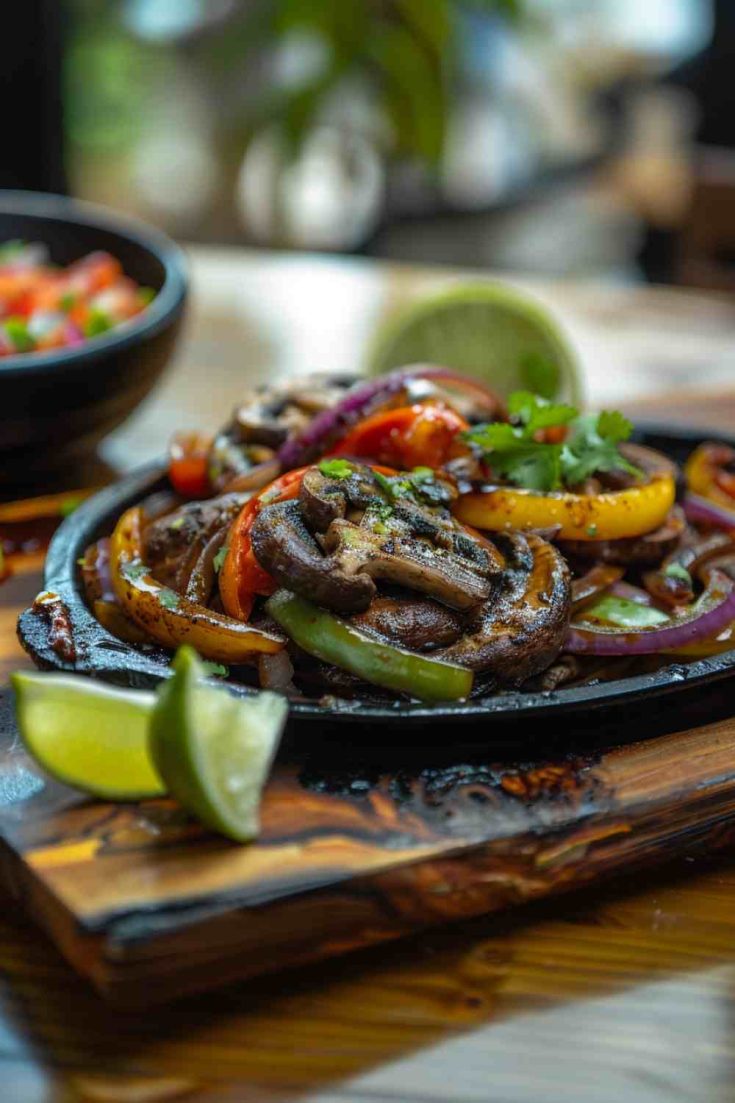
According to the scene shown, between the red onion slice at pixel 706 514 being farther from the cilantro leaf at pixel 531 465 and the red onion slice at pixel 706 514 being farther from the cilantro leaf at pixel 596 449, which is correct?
the cilantro leaf at pixel 531 465

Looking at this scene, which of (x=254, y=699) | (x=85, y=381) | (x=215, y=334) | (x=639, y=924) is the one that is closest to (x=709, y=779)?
(x=639, y=924)

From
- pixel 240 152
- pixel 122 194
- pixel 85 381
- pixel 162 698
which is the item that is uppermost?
pixel 162 698

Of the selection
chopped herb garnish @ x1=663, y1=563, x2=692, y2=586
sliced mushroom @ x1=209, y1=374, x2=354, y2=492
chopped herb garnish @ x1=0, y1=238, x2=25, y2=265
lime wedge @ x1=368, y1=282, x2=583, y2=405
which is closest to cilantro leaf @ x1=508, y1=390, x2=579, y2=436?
chopped herb garnish @ x1=663, y1=563, x2=692, y2=586

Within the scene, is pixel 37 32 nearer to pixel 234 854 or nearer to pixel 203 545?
pixel 203 545

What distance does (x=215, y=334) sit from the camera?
4582 mm

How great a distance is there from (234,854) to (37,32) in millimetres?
5912

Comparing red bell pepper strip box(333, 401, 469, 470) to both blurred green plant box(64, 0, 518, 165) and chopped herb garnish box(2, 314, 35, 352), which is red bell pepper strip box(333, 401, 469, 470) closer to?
chopped herb garnish box(2, 314, 35, 352)

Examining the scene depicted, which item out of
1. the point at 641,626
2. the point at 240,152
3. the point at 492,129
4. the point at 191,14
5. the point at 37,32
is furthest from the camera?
the point at 492,129

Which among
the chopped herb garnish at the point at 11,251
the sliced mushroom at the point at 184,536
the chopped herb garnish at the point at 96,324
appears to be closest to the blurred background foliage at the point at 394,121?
the chopped herb garnish at the point at 11,251

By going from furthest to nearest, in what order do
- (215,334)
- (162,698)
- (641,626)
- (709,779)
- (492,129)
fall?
(492,129) → (215,334) → (641,626) → (709,779) → (162,698)

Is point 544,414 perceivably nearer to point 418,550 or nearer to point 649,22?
point 418,550

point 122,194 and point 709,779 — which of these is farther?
point 122,194

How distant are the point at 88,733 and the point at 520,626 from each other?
0.73m

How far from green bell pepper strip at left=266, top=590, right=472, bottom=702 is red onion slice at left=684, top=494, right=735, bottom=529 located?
3.08 ft
